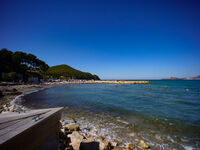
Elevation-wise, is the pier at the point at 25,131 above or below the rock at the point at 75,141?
above

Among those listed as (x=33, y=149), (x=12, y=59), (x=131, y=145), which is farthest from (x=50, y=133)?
(x=12, y=59)

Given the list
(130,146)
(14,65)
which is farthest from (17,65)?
(130,146)

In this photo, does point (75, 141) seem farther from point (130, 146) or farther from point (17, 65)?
point (17, 65)

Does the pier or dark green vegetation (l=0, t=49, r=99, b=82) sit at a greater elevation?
dark green vegetation (l=0, t=49, r=99, b=82)

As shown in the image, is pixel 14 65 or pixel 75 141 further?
pixel 14 65

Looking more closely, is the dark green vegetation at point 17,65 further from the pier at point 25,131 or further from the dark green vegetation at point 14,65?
the pier at point 25,131

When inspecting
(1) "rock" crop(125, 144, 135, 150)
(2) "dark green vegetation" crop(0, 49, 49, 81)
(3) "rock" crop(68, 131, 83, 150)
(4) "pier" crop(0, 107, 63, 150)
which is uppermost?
(2) "dark green vegetation" crop(0, 49, 49, 81)

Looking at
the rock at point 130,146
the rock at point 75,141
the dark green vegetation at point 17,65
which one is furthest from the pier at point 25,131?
the dark green vegetation at point 17,65

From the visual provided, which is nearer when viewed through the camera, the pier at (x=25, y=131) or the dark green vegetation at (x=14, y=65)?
the pier at (x=25, y=131)

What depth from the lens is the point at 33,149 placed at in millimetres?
2094

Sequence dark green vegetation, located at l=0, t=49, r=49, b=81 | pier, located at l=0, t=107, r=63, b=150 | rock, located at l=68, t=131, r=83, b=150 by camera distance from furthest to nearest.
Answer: dark green vegetation, located at l=0, t=49, r=49, b=81, rock, located at l=68, t=131, r=83, b=150, pier, located at l=0, t=107, r=63, b=150

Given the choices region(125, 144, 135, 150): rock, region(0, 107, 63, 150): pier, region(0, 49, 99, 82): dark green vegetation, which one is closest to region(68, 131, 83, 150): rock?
region(0, 107, 63, 150): pier

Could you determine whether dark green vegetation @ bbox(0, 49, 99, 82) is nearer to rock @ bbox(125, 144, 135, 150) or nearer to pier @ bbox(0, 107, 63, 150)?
pier @ bbox(0, 107, 63, 150)

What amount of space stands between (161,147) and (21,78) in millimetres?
49649
